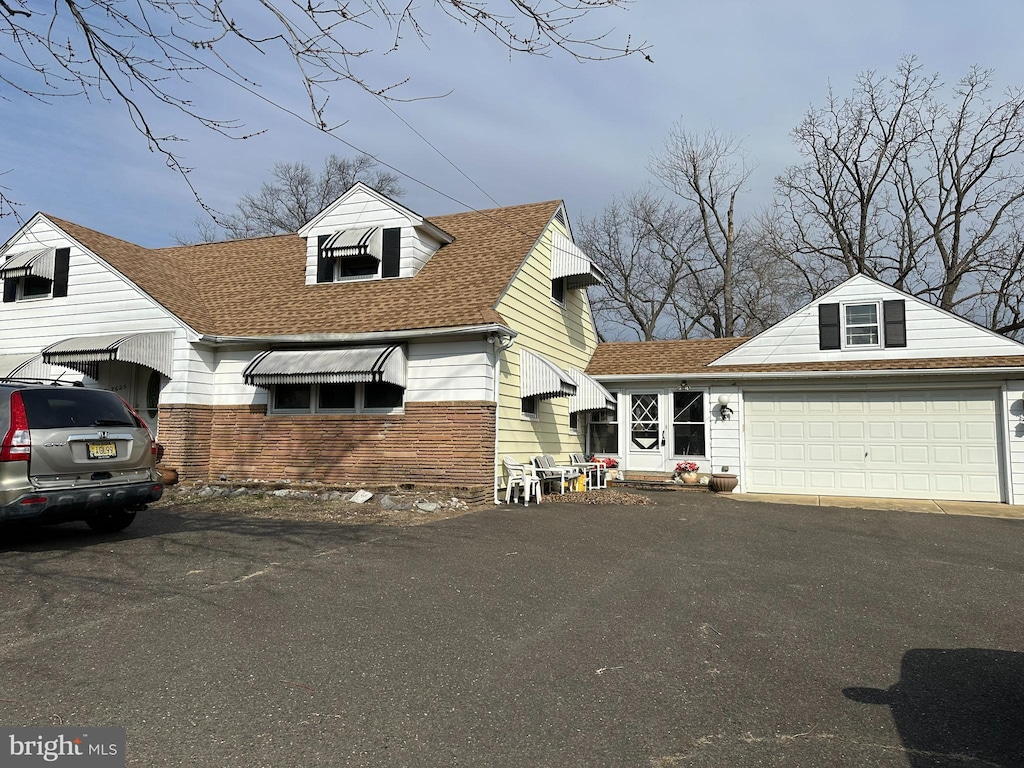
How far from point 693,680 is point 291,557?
4422 millimetres

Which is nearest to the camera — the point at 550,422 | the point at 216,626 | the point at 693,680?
the point at 693,680

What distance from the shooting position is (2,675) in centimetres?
370

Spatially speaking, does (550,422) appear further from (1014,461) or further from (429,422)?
(1014,461)

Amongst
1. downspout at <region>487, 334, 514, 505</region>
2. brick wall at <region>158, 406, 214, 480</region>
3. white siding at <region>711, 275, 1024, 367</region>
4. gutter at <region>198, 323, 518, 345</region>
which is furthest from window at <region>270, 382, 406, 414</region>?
white siding at <region>711, 275, 1024, 367</region>

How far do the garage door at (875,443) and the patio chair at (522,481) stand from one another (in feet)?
18.6

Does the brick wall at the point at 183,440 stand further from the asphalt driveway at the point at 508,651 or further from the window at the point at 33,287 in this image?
the asphalt driveway at the point at 508,651

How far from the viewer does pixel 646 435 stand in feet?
54.9

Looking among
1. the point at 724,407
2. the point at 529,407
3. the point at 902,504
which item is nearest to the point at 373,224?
the point at 529,407

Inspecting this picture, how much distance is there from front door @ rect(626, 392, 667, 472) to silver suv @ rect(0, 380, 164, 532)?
1141 centimetres

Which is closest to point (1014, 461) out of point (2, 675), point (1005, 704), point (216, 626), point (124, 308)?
point (1005, 704)

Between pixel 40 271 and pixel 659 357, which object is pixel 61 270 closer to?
pixel 40 271

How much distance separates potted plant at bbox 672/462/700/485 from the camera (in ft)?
51.3

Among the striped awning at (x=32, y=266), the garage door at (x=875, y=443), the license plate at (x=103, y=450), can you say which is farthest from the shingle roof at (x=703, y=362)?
the striped awning at (x=32, y=266)

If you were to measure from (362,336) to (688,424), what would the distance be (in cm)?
820
